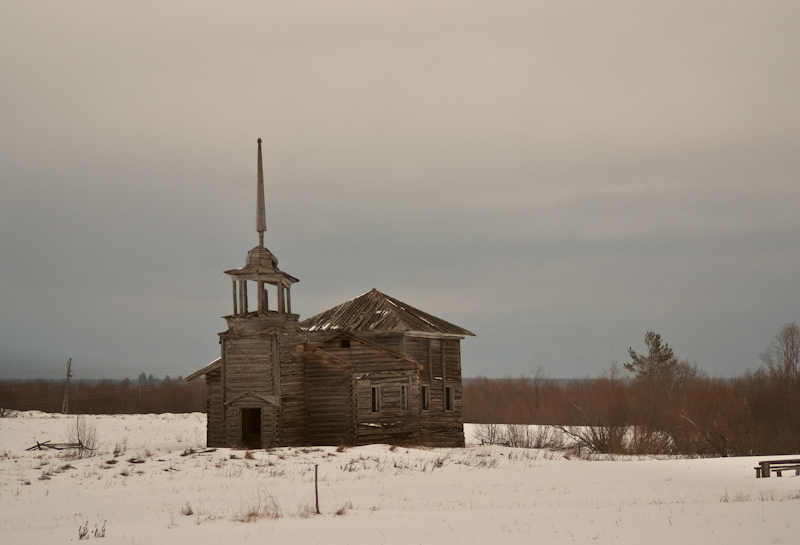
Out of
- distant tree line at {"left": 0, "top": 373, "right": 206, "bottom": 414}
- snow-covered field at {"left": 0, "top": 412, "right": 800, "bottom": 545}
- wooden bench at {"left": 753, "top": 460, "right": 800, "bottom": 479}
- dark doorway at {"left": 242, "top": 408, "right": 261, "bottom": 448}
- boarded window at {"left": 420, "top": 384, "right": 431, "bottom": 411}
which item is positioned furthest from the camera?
distant tree line at {"left": 0, "top": 373, "right": 206, "bottom": 414}

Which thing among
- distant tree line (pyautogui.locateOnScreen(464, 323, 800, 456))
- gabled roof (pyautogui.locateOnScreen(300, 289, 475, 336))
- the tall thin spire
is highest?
the tall thin spire

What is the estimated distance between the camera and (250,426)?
Answer: 36.3 metres

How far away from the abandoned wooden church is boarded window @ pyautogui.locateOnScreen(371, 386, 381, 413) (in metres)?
0.04

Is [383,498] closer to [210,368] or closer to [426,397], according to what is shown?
[210,368]

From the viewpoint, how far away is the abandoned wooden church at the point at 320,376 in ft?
105

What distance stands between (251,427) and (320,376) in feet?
16.3

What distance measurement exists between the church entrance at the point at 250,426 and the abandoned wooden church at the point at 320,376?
0.23 ft

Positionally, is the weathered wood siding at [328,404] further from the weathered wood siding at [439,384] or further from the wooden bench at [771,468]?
the wooden bench at [771,468]

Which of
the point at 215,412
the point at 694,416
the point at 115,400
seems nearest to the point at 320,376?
the point at 215,412

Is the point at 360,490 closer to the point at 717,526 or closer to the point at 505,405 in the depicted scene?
the point at 717,526

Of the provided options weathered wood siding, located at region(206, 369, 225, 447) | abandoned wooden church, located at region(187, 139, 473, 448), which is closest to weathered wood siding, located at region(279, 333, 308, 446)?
abandoned wooden church, located at region(187, 139, 473, 448)

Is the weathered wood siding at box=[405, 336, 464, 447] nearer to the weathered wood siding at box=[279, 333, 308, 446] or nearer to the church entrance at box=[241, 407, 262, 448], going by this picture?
the weathered wood siding at box=[279, 333, 308, 446]

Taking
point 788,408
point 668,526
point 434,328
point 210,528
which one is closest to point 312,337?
point 434,328

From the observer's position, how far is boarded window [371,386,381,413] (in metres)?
34.5
